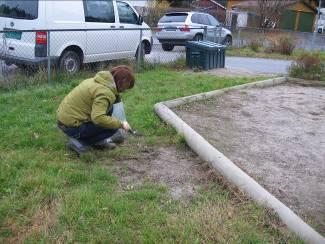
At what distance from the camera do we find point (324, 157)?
5.23m

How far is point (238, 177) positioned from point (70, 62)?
6283 mm

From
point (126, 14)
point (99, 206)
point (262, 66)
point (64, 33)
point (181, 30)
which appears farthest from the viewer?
point (181, 30)

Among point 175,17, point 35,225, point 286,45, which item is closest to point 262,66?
point 286,45

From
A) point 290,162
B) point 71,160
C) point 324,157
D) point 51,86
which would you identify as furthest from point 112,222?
point 51,86

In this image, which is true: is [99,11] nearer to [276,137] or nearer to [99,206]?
[276,137]

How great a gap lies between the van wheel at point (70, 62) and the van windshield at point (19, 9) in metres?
0.96

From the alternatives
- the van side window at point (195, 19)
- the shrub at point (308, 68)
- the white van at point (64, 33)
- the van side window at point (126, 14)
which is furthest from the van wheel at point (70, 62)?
the van side window at point (195, 19)

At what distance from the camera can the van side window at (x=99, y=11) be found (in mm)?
10227

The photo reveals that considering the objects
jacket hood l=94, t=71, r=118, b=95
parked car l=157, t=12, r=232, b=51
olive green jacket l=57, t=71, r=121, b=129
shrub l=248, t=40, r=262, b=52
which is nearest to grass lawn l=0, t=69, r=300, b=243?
olive green jacket l=57, t=71, r=121, b=129

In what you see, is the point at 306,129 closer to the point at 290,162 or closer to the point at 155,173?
the point at 290,162

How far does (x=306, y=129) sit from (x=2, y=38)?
597 centimetres

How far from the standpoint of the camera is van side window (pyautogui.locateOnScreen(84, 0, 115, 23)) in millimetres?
10227

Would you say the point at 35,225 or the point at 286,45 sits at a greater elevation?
the point at 286,45

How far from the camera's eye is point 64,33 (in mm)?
9297
